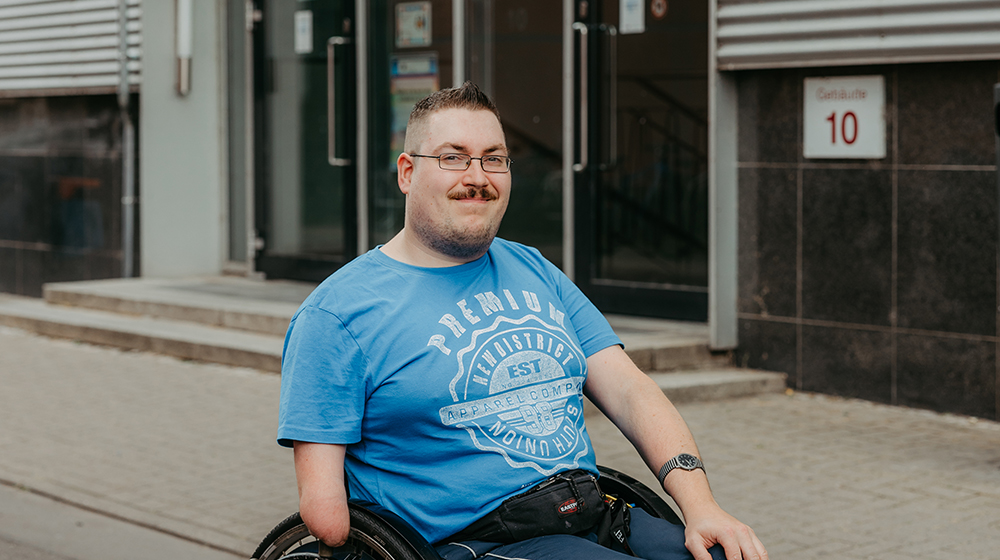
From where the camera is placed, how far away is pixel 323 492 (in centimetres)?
276

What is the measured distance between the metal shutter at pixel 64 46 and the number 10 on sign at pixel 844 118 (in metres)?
6.35

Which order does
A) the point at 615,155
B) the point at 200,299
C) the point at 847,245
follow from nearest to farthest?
the point at 847,245 → the point at 615,155 → the point at 200,299

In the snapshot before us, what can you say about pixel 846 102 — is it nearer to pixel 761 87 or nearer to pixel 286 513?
pixel 761 87

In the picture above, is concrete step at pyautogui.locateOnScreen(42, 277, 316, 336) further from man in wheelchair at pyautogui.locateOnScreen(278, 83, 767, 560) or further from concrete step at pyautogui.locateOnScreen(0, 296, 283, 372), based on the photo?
man in wheelchair at pyautogui.locateOnScreen(278, 83, 767, 560)

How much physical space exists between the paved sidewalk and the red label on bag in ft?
7.12

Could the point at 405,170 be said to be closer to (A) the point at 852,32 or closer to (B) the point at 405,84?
(A) the point at 852,32

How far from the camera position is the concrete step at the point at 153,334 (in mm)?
8961

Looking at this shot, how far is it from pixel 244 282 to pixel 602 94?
4.13 meters

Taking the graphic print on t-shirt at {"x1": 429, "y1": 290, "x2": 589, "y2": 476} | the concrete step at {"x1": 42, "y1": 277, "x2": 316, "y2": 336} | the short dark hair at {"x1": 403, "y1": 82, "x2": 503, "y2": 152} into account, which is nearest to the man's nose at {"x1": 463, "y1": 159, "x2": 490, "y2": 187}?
the short dark hair at {"x1": 403, "y1": 82, "x2": 503, "y2": 152}

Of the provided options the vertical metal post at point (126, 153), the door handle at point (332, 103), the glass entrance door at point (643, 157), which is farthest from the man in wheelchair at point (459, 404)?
the vertical metal post at point (126, 153)

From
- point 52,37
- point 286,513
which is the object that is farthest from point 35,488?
point 52,37

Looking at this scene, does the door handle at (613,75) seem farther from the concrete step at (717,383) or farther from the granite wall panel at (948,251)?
the granite wall panel at (948,251)

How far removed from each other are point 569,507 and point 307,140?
346 inches

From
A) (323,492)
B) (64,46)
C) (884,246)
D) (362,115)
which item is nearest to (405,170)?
(323,492)
